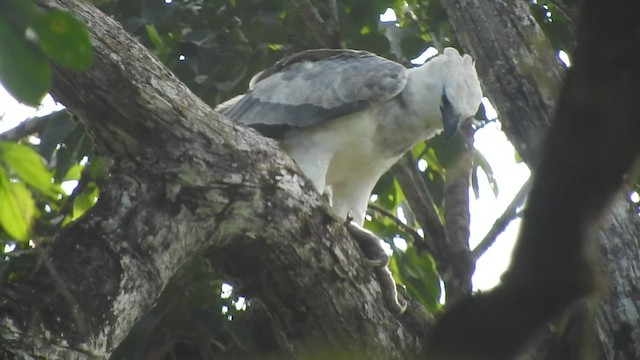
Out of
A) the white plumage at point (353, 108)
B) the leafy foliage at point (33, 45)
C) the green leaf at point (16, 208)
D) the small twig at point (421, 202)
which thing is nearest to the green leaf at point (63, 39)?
the leafy foliage at point (33, 45)

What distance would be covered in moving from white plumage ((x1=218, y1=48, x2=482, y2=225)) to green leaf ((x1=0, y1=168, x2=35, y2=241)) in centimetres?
260

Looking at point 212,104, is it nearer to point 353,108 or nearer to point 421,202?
point 353,108

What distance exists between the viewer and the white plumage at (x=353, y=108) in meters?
4.14

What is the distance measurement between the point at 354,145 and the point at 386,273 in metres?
1.07

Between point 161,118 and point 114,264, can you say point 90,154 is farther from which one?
point 114,264

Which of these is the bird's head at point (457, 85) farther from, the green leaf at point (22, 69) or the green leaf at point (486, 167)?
the green leaf at point (22, 69)

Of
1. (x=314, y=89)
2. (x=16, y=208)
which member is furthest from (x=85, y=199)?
(x=16, y=208)

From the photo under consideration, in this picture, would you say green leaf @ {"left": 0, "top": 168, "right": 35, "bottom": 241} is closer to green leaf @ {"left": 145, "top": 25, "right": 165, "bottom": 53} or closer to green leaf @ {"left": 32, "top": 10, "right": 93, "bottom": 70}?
green leaf @ {"left": 32, "top": 10, "right": 93, "bottom": 70}

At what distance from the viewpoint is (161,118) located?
287cm

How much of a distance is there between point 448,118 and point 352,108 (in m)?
0.41

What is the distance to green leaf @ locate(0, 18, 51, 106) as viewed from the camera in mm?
1079

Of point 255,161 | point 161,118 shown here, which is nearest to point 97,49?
point 161,118

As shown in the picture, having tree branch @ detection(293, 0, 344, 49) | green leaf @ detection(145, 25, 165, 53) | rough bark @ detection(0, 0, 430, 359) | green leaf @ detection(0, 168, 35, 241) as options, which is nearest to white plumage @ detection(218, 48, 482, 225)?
tree branch @ detection(293, 0, 344, 49)

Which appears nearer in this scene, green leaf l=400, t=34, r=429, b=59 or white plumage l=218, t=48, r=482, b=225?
white plumage l=218, t=48, r=482, b=225
